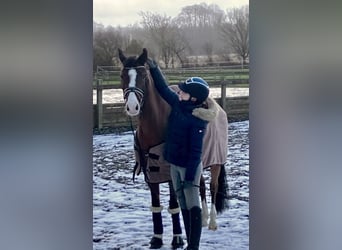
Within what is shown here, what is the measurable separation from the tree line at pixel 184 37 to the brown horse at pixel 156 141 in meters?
0.06

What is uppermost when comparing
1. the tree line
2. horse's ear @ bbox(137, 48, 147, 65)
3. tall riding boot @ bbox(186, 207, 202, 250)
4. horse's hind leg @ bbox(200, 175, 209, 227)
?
the tree line

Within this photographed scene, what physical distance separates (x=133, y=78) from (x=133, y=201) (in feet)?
1.82

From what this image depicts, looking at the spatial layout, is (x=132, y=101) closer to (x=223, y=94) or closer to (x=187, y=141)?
(x=187, y=141)

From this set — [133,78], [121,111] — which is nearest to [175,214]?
[121,111]

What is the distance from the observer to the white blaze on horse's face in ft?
7.37

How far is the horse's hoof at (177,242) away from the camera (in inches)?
88.7

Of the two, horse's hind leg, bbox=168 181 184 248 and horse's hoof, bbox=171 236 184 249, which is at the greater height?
horse's hind leg, bbox=168 181 184 248

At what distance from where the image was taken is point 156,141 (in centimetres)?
227

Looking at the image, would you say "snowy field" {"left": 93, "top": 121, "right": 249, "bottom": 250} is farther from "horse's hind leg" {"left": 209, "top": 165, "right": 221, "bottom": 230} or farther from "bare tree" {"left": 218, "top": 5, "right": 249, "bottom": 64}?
"bare tree" {"left": 218, "top": 5, "right": 249, "bottom": 64}

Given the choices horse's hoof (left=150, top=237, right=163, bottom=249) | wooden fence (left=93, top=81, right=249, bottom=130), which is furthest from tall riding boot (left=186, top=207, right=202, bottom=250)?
wooden fence (left=93, top=81, right=249, bottom=130)

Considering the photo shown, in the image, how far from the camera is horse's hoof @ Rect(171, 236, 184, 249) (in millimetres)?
2254
